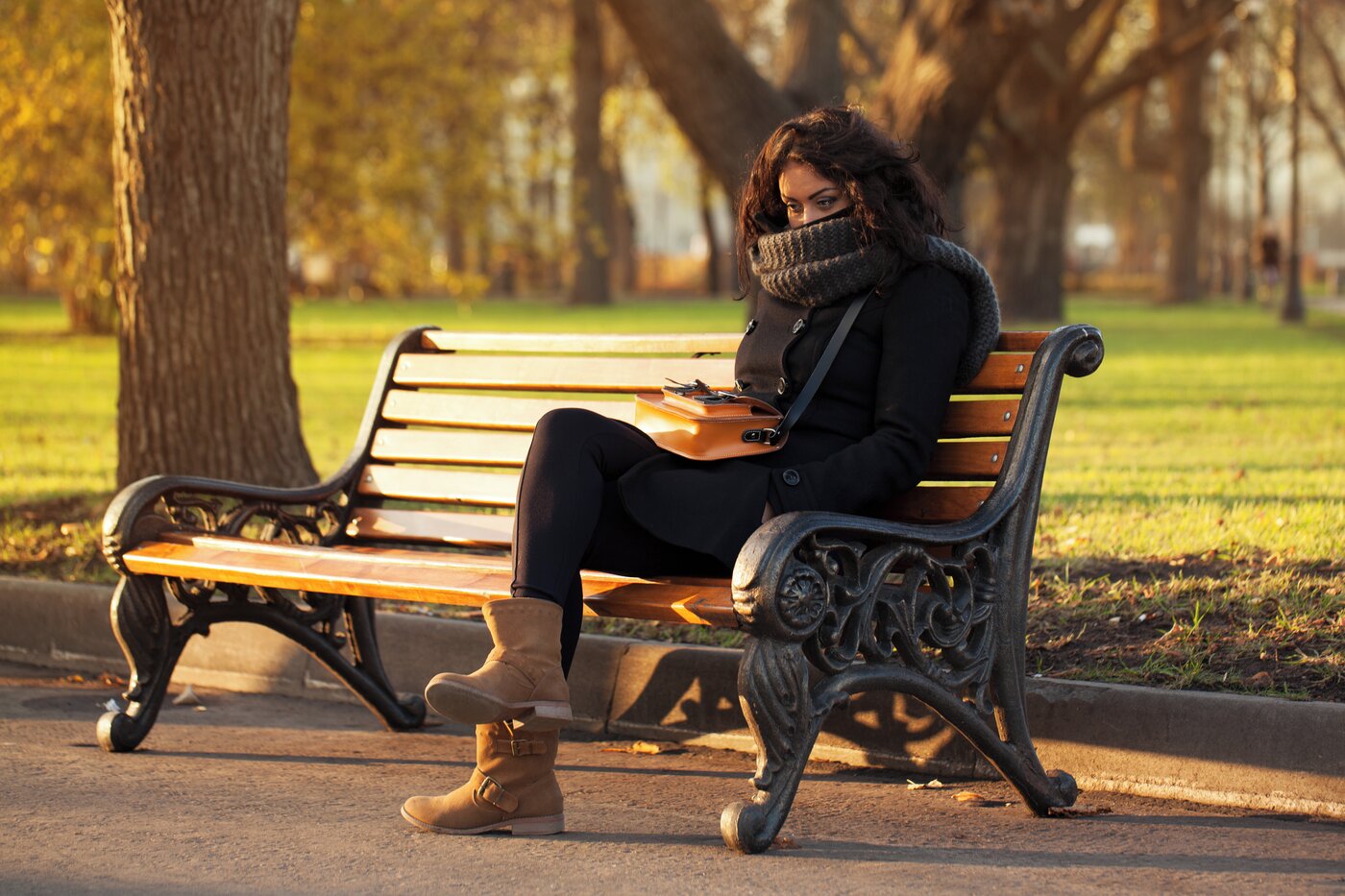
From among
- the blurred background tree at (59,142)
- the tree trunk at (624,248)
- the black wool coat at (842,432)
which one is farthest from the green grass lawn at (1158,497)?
the tree trunk at (624,248)

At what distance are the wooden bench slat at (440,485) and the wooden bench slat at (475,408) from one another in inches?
6.8

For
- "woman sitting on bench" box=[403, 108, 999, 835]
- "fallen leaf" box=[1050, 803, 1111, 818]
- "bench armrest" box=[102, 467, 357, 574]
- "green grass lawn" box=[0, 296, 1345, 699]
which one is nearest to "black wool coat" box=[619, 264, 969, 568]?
"woman sitting on bench" box=[403, 108, 999, 835]

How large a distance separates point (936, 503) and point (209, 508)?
2.30 meters

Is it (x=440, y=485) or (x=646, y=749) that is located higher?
(x=440, y=485)

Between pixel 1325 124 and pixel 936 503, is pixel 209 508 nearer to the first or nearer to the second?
pixel 936 503

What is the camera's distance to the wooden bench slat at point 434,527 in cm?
526

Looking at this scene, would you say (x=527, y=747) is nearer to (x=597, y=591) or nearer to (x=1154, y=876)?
(x=597, y=591)

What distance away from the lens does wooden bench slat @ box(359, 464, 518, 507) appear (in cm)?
528

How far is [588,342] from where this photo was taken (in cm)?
540

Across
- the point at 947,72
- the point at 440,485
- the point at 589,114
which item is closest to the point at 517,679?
the point at 440,485

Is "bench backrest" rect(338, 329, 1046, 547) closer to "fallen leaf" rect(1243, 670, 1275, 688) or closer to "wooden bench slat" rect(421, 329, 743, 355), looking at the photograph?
"wooden bench slat" rect(421, 329, 743, 355)

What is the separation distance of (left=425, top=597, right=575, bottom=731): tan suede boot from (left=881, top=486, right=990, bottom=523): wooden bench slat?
1.03 m

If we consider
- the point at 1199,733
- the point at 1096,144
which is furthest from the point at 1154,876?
the point at 1096,144

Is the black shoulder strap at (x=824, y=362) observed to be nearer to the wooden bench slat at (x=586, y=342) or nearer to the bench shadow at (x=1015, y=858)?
the wooden bench slat at (x=586, y=342)
